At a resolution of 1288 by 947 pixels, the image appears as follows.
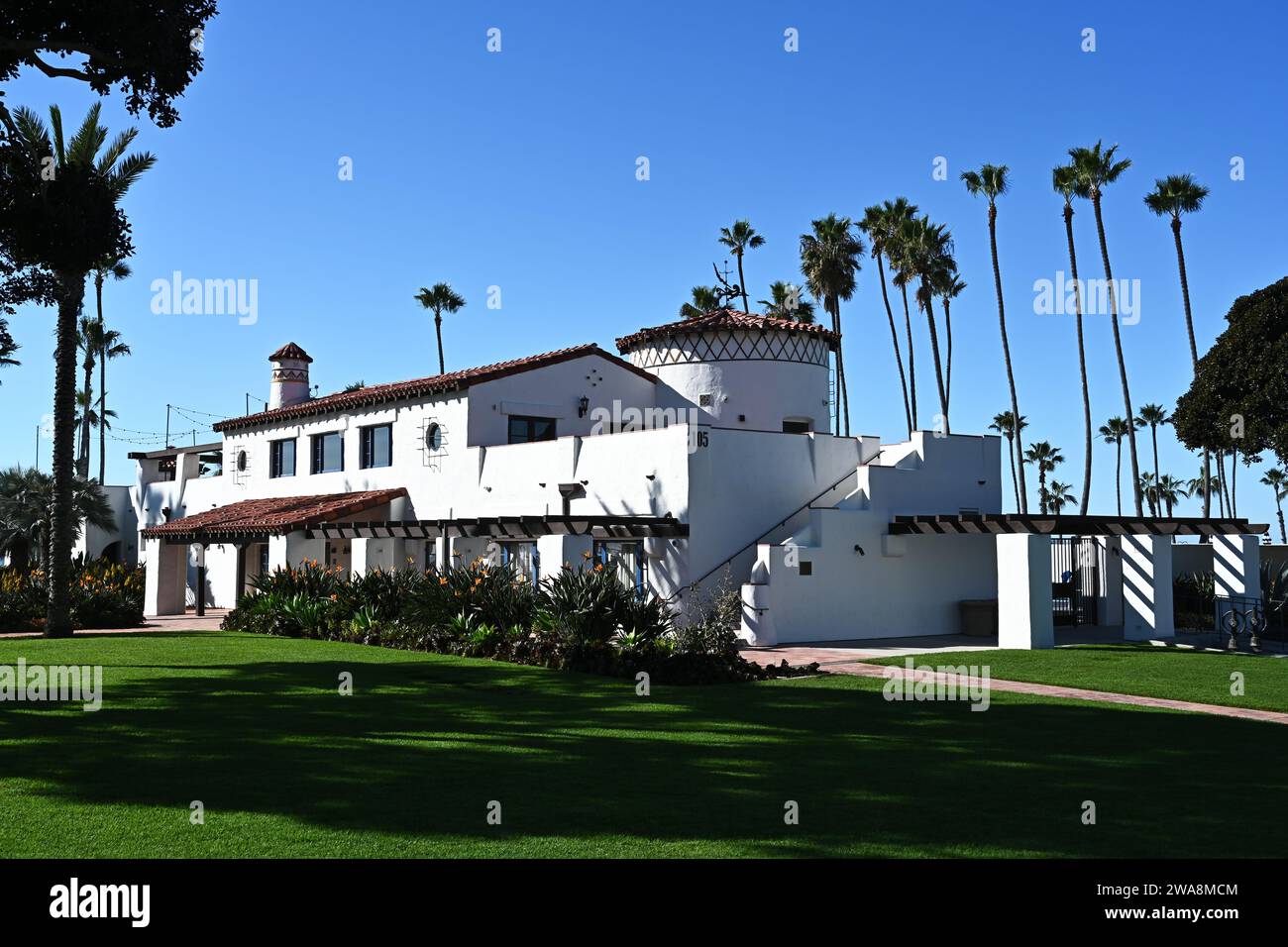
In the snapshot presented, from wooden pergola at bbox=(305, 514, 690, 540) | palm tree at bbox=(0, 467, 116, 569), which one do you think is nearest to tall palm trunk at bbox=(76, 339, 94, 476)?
palm tree at bbox=(0, 467, 116, 569)

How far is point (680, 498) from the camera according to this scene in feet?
78.6

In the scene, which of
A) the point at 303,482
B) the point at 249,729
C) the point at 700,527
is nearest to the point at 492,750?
the point at 249,729

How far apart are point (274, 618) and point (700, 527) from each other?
393 inches

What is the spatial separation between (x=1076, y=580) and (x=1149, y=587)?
4.58 m

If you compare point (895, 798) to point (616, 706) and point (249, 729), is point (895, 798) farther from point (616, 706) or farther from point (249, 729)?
point (249, 729)

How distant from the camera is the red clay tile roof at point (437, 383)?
3019cm

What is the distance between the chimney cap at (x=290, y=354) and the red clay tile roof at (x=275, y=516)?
18.3ft

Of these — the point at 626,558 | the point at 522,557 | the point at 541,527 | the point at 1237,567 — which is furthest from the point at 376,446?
the point at 1237,567

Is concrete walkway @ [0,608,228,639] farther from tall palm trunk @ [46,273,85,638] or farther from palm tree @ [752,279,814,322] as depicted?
palm tree @ [752,279,814,322]

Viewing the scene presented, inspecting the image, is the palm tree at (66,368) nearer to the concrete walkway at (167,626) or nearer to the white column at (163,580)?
the concrete walkway at (167,626)

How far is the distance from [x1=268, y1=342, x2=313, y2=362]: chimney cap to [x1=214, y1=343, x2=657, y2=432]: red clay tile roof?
2696 millimetres

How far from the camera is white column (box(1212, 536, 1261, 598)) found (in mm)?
23812

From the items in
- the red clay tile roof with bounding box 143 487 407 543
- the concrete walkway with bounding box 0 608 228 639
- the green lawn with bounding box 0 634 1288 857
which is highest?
the red clay tile roof with bounding box 143 487 407 543

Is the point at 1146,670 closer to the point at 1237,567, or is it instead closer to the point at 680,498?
the point at 1237,567
